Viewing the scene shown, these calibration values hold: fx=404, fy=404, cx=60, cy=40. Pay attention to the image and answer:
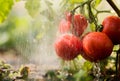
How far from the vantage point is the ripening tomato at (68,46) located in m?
0.66

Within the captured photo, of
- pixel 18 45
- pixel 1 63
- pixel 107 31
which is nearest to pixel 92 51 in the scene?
pixel 107 31

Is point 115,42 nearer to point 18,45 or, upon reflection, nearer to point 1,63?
point 18,45

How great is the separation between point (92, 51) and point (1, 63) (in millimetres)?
779

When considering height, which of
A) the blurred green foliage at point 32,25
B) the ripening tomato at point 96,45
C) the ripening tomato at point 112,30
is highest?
the blurred green foliage at point 32,25

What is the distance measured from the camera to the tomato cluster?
66 centimetres

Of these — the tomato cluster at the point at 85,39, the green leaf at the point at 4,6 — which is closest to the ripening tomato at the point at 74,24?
the tomato cluster at the point at 85,39

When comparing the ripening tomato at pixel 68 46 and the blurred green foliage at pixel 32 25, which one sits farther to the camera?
the blurred green foliage at pixel 32 25

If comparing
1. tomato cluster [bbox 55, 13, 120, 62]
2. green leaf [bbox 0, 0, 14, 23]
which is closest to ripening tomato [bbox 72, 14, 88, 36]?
tomato cluster [bbox 55, 13, 120, 62]

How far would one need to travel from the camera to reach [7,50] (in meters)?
1.11

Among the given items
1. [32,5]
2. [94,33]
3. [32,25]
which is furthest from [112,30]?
[32,25]

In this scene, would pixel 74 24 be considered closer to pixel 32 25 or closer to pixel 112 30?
pixel 112 30

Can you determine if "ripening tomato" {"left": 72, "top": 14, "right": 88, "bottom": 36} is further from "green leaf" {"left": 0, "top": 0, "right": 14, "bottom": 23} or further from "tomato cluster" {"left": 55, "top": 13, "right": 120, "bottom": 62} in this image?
"green leaf" {"left": 0, "top": 0, "right": 14, "bottom": 23}

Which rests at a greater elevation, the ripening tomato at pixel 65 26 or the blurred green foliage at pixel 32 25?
the blurred green foliage at pixel 32 25

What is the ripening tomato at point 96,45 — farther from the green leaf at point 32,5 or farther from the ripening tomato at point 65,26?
the green leaf at point 32,5
